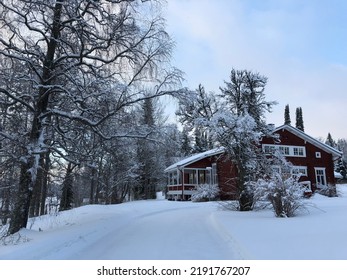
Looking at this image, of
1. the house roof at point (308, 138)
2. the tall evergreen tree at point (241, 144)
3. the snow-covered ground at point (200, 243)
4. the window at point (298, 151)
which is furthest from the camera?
the window at point (298, 151)

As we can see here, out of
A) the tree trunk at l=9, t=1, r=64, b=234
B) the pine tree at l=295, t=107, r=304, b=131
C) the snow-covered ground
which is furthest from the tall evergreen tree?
the pine tree at l=295, t=107, r=304, b=131

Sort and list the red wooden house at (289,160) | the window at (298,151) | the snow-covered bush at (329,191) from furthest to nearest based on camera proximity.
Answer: the window at (298,151), the red wooden house at (289,160), the snow-covered bush at (329,191)

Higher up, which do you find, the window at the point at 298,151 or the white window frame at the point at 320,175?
the window at the point at 298,151

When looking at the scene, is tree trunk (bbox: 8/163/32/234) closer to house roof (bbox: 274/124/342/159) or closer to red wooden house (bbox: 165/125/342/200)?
red wooden house (bbox: 165/125/342/200)

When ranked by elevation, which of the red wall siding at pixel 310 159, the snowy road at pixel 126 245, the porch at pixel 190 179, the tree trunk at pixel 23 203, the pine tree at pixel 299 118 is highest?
the pine tree at pixel 299 118

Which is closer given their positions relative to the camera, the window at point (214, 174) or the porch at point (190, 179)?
the window at point (214, 174)

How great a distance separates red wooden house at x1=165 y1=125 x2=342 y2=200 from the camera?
32875mm

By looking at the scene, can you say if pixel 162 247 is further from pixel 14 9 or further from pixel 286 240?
pixel 14 9

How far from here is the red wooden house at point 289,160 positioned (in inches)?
1294

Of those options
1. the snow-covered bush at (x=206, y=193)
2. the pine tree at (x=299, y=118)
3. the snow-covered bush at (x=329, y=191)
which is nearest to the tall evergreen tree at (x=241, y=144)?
the snow-covered bush at (x=206, y=193)

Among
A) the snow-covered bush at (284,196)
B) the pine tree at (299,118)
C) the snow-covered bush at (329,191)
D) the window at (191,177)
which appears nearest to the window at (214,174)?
the window at (191,177)

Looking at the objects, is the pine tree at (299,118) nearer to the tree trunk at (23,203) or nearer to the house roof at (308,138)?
the house roof at (308,138)

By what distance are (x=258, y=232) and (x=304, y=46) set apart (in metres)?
9.29

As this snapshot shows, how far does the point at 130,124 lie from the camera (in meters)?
12.0
